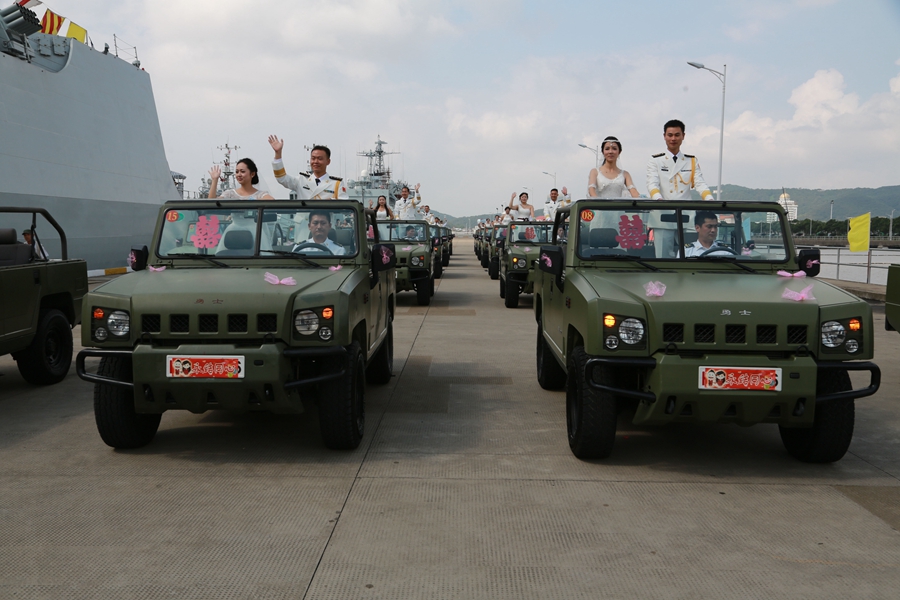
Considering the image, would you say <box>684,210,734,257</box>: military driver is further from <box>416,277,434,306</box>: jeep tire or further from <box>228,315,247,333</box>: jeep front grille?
<box>416,277,434,306</box>: jeep tire

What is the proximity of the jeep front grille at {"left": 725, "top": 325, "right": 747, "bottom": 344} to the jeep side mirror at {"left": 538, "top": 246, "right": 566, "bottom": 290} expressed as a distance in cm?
141

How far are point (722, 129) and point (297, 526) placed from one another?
100 ft

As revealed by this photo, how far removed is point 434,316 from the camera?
1344 centimetres

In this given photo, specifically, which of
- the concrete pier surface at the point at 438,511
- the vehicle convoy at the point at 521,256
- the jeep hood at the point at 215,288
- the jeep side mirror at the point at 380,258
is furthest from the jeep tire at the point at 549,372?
the vehicle convoy at the point at 521,256

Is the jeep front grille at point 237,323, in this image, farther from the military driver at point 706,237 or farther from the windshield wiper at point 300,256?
the military driver at point 706,237

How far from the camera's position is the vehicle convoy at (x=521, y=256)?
14.6 metres

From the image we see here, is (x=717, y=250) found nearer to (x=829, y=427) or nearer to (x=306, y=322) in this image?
(x=829, y=427)

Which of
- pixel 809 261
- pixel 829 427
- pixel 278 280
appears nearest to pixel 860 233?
pixel 809 261

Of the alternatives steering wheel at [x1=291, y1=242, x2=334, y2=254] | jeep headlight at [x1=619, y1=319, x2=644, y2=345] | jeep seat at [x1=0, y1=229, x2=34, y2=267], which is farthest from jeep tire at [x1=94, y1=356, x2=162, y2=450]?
jeep seat at [x1=0, y1=229, x2=34, y2=267]

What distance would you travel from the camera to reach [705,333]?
173 inches

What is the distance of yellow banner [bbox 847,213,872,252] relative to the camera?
17.8m

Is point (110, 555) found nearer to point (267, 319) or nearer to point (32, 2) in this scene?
point (267, 319)

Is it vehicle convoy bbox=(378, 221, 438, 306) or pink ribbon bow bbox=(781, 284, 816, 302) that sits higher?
pink ribbon bow bbox=(781, 284, 816, 302)

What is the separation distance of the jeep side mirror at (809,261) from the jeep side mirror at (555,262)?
1.64m
